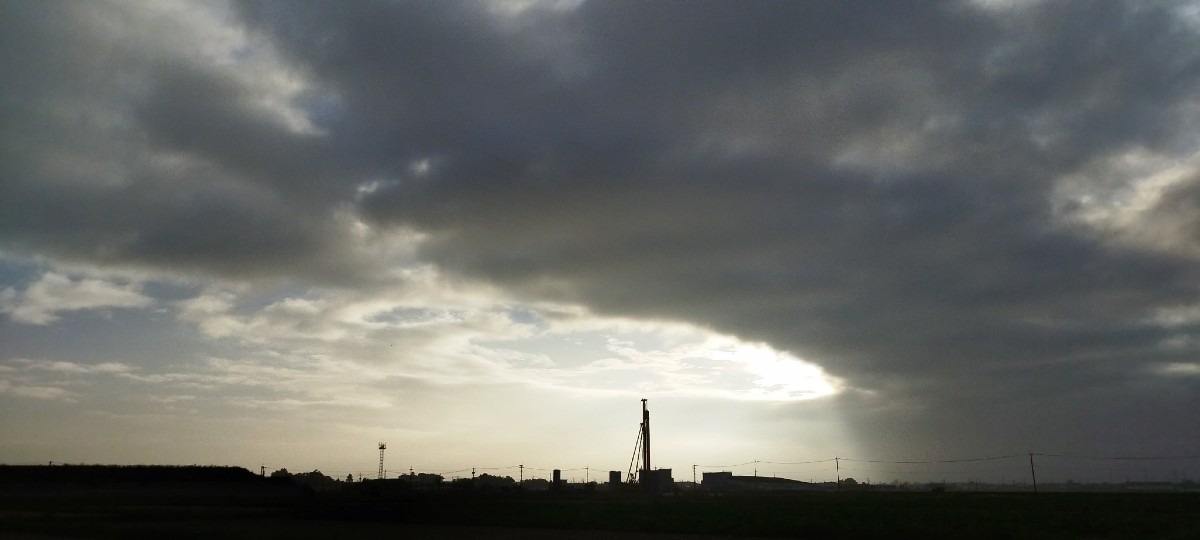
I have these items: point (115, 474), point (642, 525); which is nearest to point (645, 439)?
point (115, 474)

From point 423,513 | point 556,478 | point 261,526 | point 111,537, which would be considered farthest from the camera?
point 556,478

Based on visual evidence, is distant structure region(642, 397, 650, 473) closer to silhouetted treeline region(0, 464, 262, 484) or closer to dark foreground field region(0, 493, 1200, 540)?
silhouetted treeline region(0, 464, 262, 484)

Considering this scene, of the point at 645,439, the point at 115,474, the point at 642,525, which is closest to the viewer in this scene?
the point at 642,525

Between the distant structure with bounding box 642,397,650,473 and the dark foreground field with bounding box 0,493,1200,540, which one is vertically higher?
the distant structure with bounding box 642,397,650,473

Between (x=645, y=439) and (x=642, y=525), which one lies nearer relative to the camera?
(x=642, y=525)

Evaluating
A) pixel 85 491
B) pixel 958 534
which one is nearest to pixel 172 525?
pixel 958 534

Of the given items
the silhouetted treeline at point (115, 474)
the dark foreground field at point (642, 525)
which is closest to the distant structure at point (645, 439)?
the silhouetted treeline at point (115, 474)

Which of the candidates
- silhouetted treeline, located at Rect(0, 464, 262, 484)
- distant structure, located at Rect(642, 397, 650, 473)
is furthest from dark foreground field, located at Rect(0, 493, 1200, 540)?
distant structure, located at Rect(642, 397, 650, 473)

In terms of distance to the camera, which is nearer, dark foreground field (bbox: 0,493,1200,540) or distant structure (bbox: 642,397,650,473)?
dark foreground field (bbox: 0,493,1200,540)

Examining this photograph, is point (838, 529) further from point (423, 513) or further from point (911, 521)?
point (423, 513)

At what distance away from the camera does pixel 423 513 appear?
72438mm

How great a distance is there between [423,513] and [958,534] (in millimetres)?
43488

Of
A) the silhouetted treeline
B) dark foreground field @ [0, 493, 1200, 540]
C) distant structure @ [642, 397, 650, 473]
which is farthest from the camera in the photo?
distant structure @ [642, 397, 650, 473]

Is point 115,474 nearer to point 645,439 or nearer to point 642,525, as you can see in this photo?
point 645,439
